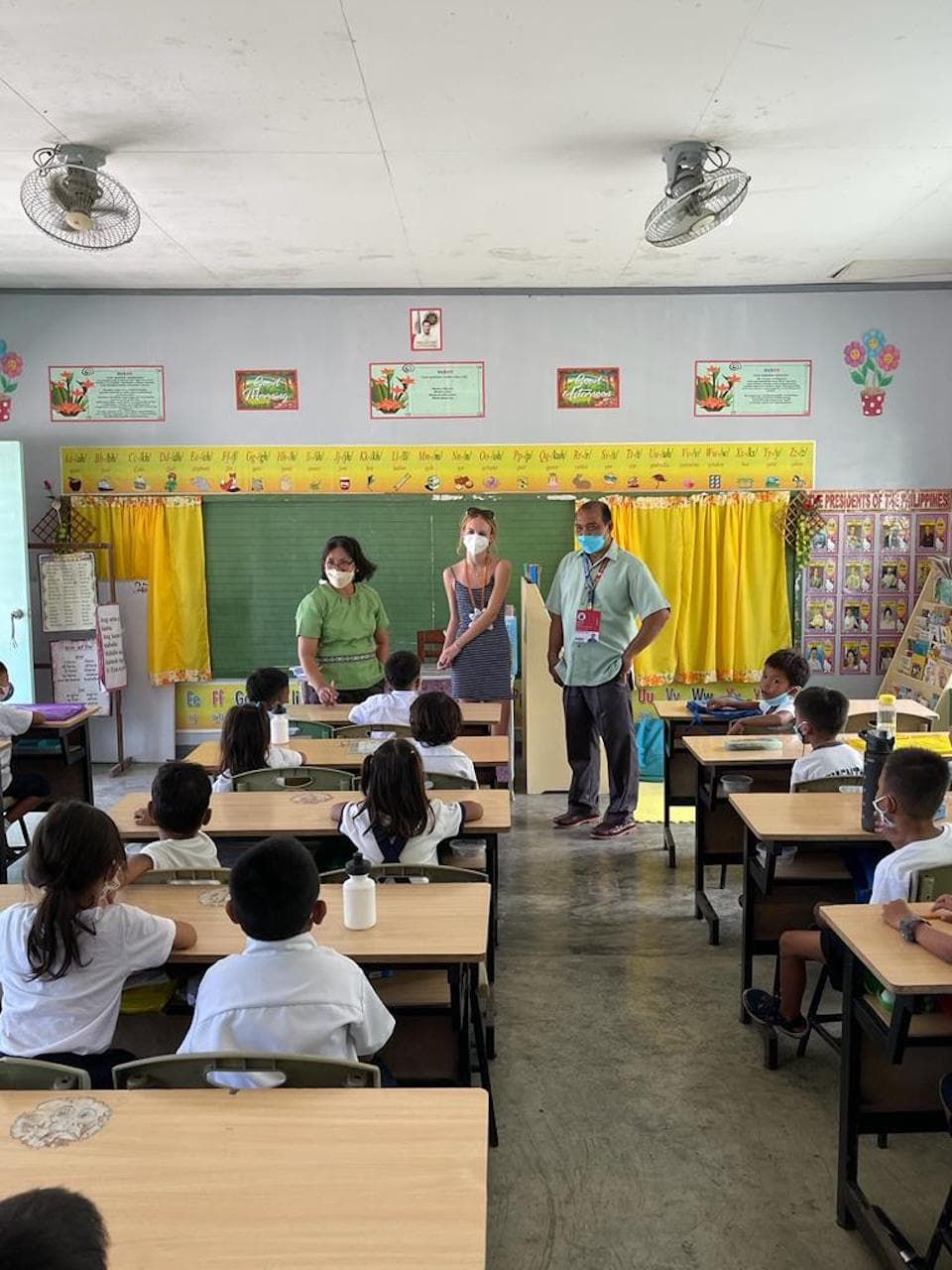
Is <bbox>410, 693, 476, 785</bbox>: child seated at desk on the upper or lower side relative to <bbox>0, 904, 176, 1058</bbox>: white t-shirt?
upper

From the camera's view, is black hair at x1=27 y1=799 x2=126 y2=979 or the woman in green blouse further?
the woman in green blouse

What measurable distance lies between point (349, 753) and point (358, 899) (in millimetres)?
1745

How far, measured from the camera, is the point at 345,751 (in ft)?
13.2

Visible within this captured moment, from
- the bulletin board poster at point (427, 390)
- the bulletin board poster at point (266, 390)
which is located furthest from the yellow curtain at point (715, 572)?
the bulletin board poster at point (266, 390)

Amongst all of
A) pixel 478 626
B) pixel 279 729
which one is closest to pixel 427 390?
pixel 478 626

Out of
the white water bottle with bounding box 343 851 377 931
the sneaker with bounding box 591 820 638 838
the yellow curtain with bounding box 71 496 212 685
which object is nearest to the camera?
the white water bottle with bounding box 343 851 377 931

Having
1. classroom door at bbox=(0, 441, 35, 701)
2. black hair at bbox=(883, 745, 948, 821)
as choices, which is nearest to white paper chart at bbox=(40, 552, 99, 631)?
classroom door at bbox=(0, 441, 35, 701)

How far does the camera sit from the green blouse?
4914 mm

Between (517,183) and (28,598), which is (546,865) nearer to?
(517,183)

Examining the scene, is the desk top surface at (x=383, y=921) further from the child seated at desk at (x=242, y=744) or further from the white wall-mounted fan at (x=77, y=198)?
the white wall-mounted fan at (x=77, y=198)

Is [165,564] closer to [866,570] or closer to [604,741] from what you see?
[604,741]

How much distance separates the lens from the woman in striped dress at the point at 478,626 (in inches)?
217

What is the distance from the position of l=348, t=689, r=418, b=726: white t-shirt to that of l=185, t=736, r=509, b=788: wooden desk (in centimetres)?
22

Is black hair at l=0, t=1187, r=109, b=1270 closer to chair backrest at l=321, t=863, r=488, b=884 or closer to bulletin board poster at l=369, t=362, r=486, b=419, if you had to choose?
chair backrest at l=321, t=863, r=488, b=884
